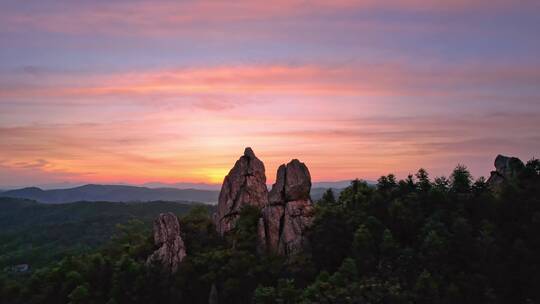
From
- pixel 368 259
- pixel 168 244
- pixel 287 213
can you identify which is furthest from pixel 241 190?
pixel 368 259

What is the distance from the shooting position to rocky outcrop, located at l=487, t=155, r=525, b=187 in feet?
186

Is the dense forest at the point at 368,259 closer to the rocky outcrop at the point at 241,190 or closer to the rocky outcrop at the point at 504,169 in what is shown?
the rocky outcrop at the point at 504,169

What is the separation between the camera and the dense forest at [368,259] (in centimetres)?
4525

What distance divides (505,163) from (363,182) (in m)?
16.9

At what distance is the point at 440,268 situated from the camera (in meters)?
47.2

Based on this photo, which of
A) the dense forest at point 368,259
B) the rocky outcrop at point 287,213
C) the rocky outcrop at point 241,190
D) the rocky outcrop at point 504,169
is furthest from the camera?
the rocky outcrop at point 241,190

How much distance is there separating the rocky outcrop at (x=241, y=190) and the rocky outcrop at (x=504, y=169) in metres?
27.8

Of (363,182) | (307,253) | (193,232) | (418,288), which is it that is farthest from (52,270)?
(418,288)

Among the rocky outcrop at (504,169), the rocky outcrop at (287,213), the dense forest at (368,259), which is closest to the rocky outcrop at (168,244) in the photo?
the dense forest at (368,259)

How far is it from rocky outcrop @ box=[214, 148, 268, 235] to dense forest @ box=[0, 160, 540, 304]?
196cm

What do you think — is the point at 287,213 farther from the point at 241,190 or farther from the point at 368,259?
the point at 368,259

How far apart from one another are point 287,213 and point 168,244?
1505cm

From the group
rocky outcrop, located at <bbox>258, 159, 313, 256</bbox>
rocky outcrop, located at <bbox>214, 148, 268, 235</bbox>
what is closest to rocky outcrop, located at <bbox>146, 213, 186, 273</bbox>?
rocky outcrop, located at <bbox>214, 148, 268, 235</bbox>

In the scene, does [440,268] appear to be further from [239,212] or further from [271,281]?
[239,212]
